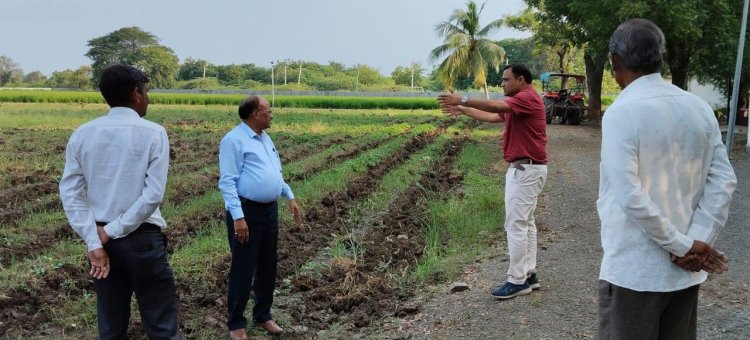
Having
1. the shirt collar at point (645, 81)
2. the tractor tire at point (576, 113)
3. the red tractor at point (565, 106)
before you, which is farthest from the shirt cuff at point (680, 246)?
the tractor tire at point (576, 113)

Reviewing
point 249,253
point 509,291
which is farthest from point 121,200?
point 509,291

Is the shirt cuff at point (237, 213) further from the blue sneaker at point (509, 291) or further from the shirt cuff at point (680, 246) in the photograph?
the shirt cuff at point (680, 246)

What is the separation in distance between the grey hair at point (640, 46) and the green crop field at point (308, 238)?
297 cm

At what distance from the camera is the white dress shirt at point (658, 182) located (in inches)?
90.8

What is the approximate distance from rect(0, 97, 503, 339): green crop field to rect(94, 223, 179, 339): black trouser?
133 cm

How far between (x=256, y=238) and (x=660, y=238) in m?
2.63

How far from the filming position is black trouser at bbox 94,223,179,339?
3.07 metres

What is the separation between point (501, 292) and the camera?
489 cm

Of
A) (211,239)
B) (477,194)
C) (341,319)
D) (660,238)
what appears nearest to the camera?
(660,238)

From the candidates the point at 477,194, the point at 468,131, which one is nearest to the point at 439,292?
the point at 477,194

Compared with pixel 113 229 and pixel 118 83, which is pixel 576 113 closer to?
pixel 118 83

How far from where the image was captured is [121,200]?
3.04m

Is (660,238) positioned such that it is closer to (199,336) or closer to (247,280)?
(247,280)

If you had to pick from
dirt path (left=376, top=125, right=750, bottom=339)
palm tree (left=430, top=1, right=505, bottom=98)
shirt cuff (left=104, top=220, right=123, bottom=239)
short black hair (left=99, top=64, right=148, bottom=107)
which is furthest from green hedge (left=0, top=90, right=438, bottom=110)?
shirt cuff (left=104, top=220, right=123, bottom=239)
